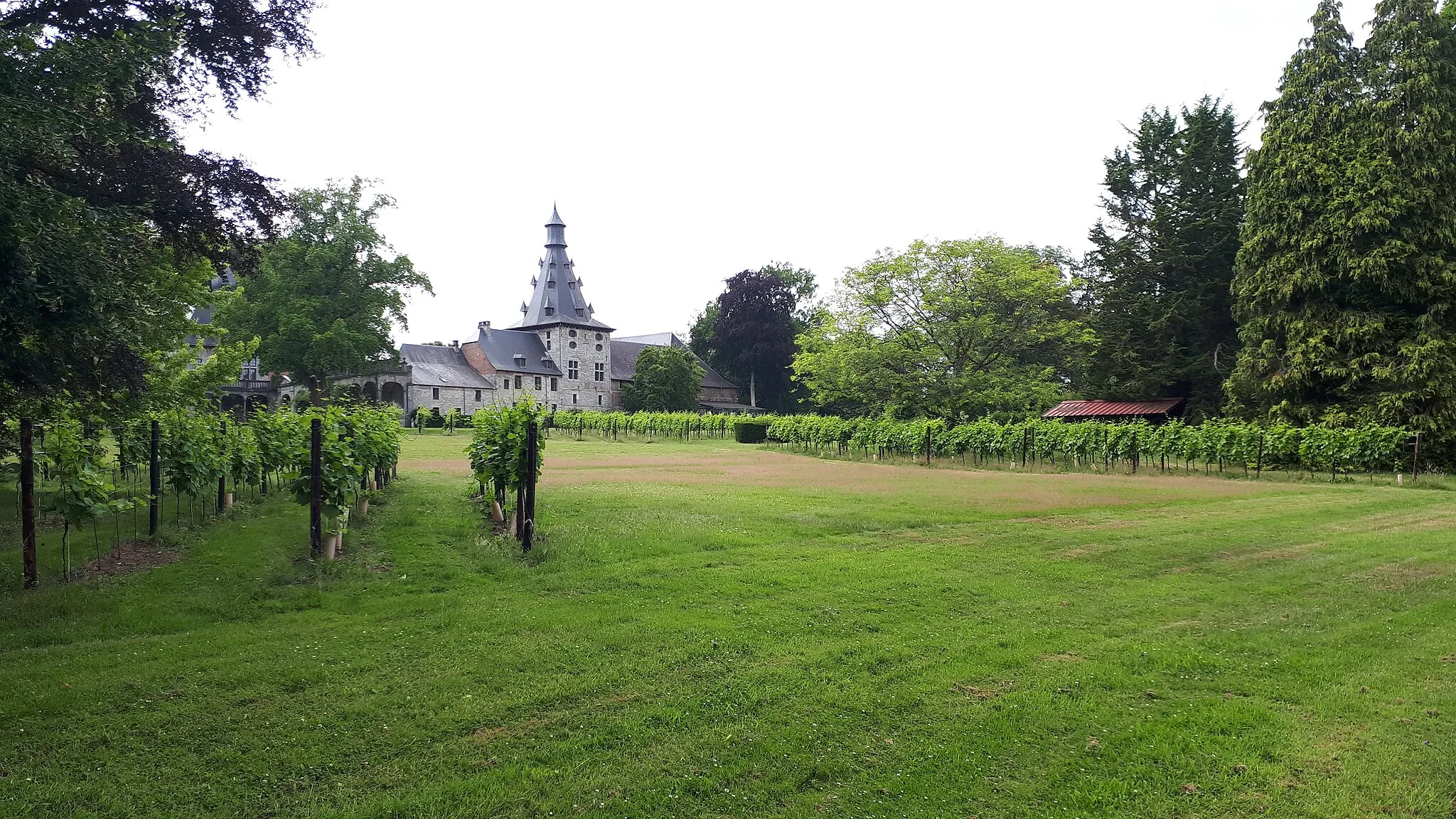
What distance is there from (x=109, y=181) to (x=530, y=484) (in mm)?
6875

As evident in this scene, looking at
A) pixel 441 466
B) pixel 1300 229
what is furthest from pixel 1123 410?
pixel 441 466

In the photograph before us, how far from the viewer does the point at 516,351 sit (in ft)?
266

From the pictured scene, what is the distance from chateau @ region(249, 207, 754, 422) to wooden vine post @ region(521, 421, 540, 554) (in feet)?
202

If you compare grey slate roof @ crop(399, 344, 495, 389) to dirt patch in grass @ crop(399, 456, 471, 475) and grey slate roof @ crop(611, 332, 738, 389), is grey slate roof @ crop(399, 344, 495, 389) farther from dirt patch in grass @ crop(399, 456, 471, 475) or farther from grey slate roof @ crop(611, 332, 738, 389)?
dirt patch in grass @ crop(399, 456, 471, 475)

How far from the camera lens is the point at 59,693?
5.62 metres

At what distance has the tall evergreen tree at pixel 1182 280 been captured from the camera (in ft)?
139

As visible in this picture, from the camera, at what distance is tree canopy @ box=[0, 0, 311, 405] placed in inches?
273

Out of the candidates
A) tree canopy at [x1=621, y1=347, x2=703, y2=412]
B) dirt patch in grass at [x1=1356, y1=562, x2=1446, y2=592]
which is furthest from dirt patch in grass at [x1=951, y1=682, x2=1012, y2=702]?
tree canopy at [x1=621, y1=347, x2=703, y2=412]

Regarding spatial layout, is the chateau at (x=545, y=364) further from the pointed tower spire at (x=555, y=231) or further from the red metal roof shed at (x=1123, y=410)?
the red metal roof shed at (x=1123, y=410)

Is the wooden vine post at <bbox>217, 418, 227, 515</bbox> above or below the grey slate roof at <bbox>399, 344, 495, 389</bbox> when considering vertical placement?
below

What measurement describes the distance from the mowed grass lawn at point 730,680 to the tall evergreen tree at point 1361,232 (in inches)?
858

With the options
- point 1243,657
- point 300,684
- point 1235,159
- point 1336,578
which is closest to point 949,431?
point 1235,159

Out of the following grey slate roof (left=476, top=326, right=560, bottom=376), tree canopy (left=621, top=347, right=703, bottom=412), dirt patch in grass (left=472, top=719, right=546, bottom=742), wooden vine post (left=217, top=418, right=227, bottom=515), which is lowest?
dirt patch in grass (left=472, top=719, right=546, bottom=742)

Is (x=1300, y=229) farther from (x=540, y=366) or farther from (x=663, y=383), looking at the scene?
(x=540, y=366)
